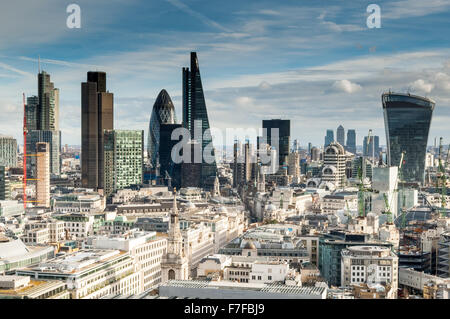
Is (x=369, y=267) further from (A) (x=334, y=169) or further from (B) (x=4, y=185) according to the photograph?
(A) (x=334, y=169)

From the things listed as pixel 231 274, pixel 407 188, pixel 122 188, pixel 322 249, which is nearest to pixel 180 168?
pixel 122 188

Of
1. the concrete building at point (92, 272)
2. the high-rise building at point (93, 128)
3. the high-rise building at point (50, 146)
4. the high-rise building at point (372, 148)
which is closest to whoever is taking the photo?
the concrete building at point (92, 272)

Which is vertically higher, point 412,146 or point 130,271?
point 412,146

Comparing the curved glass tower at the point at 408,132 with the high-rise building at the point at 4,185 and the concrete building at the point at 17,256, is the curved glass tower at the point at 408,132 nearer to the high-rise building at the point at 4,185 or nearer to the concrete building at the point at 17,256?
the high-rise building at the point at 4,185

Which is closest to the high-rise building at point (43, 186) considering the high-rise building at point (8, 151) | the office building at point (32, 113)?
the high-rise building at point (8, 151)

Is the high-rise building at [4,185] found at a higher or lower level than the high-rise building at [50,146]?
lower

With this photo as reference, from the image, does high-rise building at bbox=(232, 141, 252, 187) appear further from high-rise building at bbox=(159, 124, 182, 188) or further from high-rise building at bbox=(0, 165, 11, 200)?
high-rise building at bbox=(0, 165, 11, 200)
